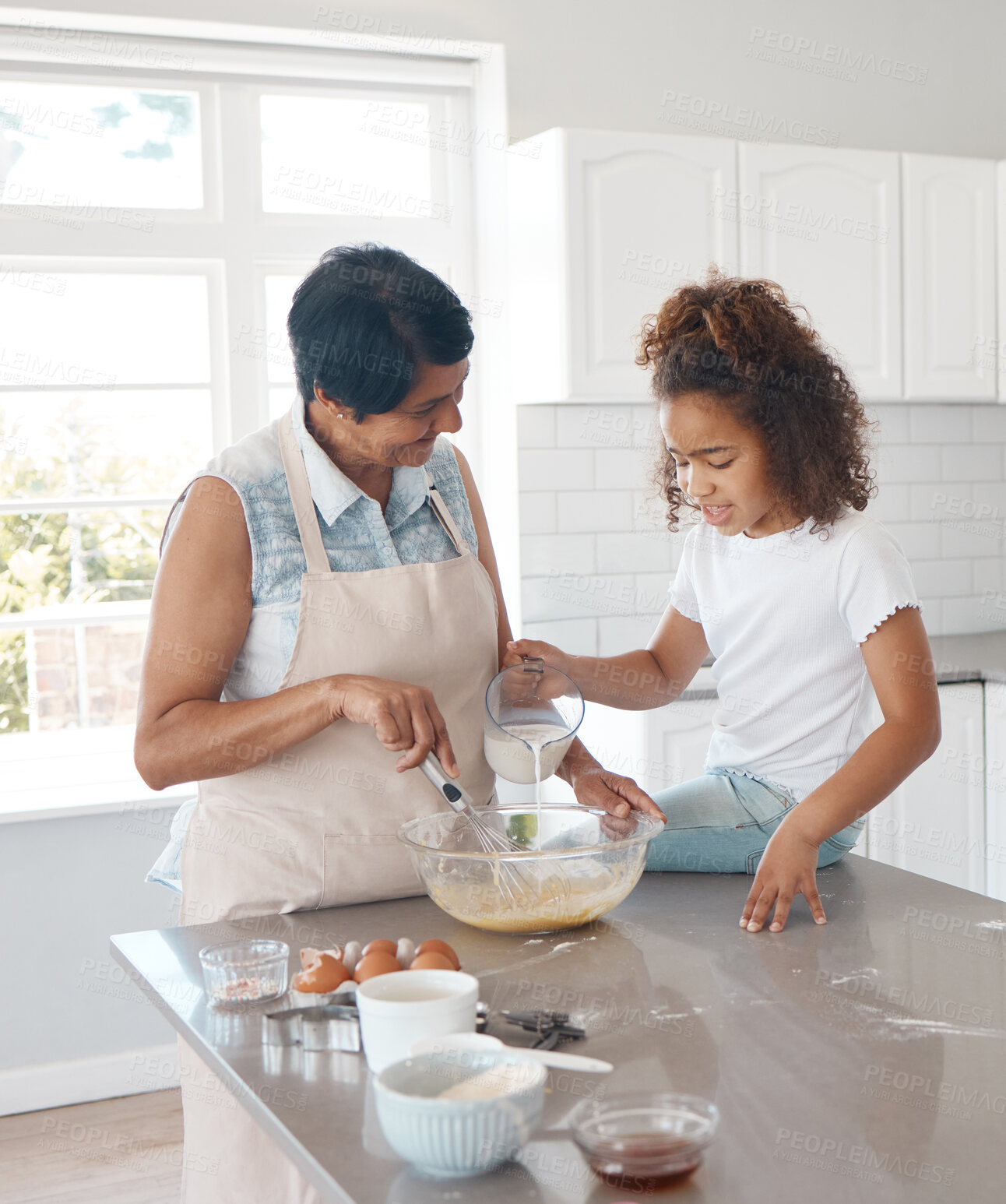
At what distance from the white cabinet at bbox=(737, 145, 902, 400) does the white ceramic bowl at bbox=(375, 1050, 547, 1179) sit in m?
2.73

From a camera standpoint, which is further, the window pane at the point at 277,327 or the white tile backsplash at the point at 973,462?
the white tile backsplash at the point at 973,462

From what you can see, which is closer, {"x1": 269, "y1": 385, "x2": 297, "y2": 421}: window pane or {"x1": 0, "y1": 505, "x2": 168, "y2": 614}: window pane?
{"x1": 0, "y1": 505, "x2": 168, "y2": 614}: window pane

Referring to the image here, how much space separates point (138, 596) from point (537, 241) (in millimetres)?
1426

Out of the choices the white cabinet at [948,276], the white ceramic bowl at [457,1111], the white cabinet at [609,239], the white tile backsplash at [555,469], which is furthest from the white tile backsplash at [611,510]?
the white ceramic bowl at [457,1111]

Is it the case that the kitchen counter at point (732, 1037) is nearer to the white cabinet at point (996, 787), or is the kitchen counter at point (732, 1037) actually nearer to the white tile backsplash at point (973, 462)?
the white cabinet at point (996, 787)

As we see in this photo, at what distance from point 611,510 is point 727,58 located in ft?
4.34

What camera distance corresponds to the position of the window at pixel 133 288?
3164mm

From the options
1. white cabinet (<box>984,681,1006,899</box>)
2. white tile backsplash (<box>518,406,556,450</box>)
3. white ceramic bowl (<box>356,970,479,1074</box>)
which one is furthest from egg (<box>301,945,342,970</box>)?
white cabinet (<box>984,681,1006,899</box>)

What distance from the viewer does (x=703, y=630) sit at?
80.7 inches

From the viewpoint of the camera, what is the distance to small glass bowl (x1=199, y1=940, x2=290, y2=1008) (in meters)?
1.20

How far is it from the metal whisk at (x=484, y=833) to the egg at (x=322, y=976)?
212 millimetres

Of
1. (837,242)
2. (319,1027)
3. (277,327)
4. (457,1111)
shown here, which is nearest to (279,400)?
(277,327)

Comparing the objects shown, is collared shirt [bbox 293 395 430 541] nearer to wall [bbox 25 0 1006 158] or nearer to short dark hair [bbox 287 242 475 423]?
short dark hair [bbox 287 242 475 423]

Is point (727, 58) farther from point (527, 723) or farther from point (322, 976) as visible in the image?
point (322, 976)
